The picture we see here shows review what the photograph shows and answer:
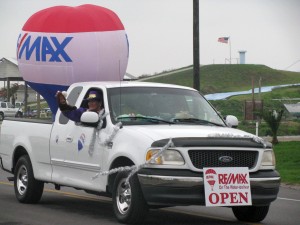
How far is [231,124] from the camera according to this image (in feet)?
35.6

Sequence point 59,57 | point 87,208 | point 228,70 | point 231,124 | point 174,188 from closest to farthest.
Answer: point 174,188 → point 231,124 → point 87,208 → point 59,57 → point 228,70

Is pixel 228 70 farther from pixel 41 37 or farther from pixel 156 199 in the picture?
pixel 156 199

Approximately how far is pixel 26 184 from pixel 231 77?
324ft

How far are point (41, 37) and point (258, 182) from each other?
11.3 m

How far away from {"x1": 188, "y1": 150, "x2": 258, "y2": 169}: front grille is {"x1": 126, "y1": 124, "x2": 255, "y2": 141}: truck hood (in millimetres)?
294

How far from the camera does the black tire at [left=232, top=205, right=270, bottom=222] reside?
10.0m

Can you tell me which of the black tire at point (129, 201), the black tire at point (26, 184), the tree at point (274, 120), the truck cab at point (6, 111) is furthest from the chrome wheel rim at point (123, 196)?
the truck cab at point (6, 111)

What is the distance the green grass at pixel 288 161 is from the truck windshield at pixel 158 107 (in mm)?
7544

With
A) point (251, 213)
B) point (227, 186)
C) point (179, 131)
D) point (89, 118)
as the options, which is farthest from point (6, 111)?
point (227, 186)

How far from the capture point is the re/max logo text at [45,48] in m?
19.0

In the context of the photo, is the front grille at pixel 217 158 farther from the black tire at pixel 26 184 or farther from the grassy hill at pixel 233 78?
the grassy hill at pixel 233 78

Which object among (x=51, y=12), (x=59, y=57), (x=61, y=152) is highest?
(x=51, y=12)

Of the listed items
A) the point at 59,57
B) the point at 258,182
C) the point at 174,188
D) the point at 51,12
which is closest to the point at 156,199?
the point at 174,188

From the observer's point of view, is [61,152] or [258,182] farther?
[61,152]
